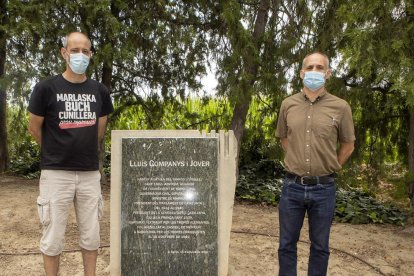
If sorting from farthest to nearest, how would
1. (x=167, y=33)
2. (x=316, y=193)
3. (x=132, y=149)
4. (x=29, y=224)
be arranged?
(x=167, y=33) → (x=29, y=224) → (x=132, y=149) → (x=316, y=193)

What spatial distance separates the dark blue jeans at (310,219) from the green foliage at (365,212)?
10.7ft

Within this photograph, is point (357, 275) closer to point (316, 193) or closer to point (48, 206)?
point (316, 193)

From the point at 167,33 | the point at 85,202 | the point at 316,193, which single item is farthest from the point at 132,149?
the point at 167,33

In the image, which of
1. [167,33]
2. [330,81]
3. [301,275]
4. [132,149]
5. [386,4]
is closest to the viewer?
[132,149]

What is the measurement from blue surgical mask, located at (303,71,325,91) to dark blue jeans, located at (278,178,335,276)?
27.3 inches

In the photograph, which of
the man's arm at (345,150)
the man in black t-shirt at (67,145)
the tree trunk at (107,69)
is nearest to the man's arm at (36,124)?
the man in black t-shirt at (67,145)

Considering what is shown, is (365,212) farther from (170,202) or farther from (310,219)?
(170,202)

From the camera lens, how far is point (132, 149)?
3.76 m

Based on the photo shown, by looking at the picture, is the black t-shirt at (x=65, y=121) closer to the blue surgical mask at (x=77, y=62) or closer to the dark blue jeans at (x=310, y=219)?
the blue surgical mask at (x=77, y=62)

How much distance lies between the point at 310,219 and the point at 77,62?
2.02 meters

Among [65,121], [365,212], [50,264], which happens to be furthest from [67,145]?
[365,212]

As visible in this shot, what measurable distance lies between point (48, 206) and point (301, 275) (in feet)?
8.04

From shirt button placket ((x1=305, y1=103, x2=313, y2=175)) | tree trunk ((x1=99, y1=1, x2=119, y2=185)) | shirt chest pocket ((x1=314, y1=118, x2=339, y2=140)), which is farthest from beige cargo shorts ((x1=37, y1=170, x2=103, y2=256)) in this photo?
tree trunk ((x1=99, y1=1, x2=119, y2=185))

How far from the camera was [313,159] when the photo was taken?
3209 millimetres
